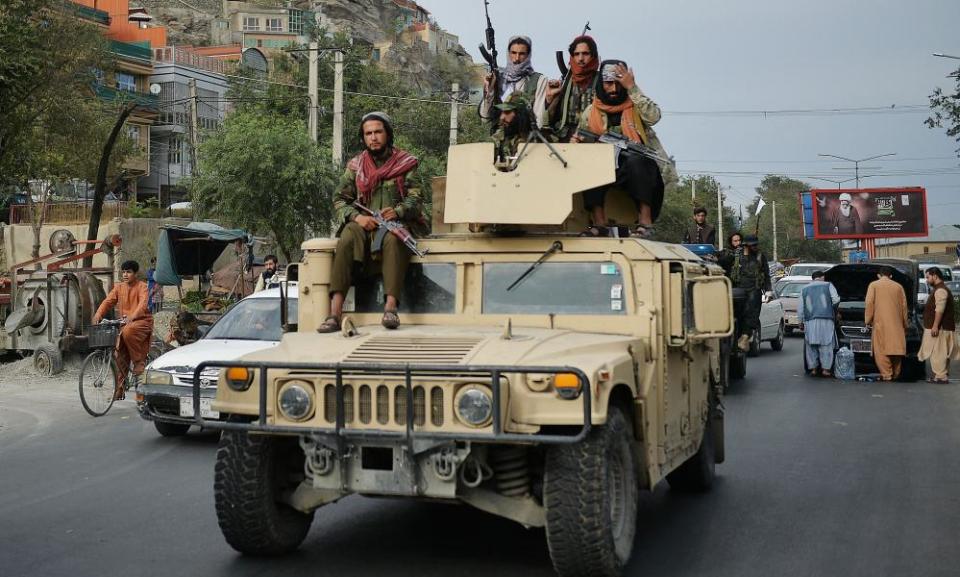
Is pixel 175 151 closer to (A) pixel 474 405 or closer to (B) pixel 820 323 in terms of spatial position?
(B) pixel 820 323

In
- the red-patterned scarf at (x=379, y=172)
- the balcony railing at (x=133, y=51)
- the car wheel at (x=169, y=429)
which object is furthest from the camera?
the balcony railing at (x=133, y=51)

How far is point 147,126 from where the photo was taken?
60594mm

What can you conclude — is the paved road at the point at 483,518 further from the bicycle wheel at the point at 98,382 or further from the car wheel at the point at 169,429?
the bicycle wheel at the point at 98,382

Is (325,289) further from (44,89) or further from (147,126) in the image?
(147,126)

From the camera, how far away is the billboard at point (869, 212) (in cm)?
5200

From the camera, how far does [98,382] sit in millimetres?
13344

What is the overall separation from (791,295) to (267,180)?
511 inches

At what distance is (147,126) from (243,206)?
116 ft

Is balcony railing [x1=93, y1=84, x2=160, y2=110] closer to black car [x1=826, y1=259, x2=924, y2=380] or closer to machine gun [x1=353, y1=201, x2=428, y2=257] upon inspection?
black car [x1=826, y1=259, x2=924, y2=380]

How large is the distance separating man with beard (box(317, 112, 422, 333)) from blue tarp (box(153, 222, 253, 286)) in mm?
15597

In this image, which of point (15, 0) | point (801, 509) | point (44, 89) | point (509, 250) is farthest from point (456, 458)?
point (44, 89)

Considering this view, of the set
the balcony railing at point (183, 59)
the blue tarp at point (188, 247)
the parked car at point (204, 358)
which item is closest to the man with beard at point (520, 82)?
the parked car at point (204, 358)

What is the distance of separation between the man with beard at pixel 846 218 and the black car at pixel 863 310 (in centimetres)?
3195

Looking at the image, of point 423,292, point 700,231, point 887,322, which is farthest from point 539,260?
point 887,322
